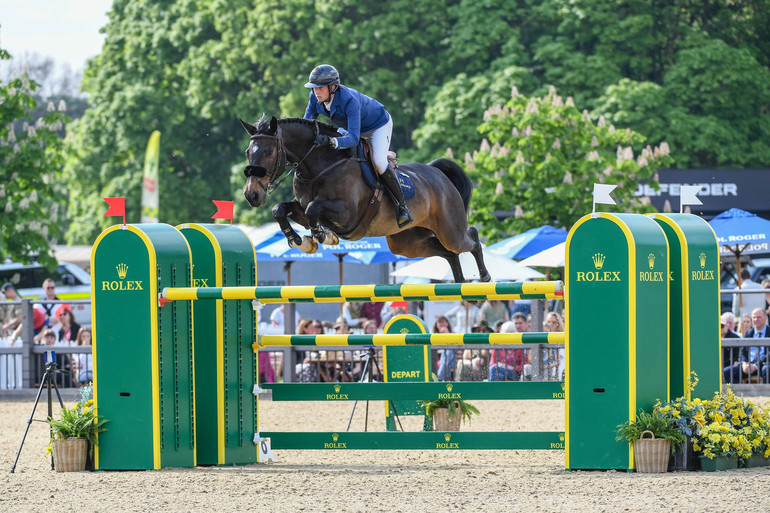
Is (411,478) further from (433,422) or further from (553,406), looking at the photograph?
(553,406)

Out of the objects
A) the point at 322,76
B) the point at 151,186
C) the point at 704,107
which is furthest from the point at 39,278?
the point at 322,76

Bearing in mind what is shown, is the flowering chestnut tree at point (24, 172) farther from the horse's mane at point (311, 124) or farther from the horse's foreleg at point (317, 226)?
the horse's foreleg at point (317, 226)

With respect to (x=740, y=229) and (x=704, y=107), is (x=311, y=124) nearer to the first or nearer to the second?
(x=740, y=229)

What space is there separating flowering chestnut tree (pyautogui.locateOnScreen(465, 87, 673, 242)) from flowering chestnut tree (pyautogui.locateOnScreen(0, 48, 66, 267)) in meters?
7.29

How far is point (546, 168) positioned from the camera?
1936cm

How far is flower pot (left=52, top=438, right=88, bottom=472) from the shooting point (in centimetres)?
816

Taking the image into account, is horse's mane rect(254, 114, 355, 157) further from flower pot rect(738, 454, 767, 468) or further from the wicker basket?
flower pot rect(738, 454, 767, 468)

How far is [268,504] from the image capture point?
6680mm

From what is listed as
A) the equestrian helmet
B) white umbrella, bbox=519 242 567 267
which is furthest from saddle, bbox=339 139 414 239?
white umbrella, bbox=519 242 567 267

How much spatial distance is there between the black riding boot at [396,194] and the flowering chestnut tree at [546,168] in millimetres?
10760

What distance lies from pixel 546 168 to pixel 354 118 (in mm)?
11750

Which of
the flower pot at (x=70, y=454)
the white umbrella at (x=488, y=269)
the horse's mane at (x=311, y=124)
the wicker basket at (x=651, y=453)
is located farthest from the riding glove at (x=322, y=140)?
the white umbrella at (x=488, y=269)

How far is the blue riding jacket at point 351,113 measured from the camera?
25.9 feet

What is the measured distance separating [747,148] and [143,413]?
74.1 feet
